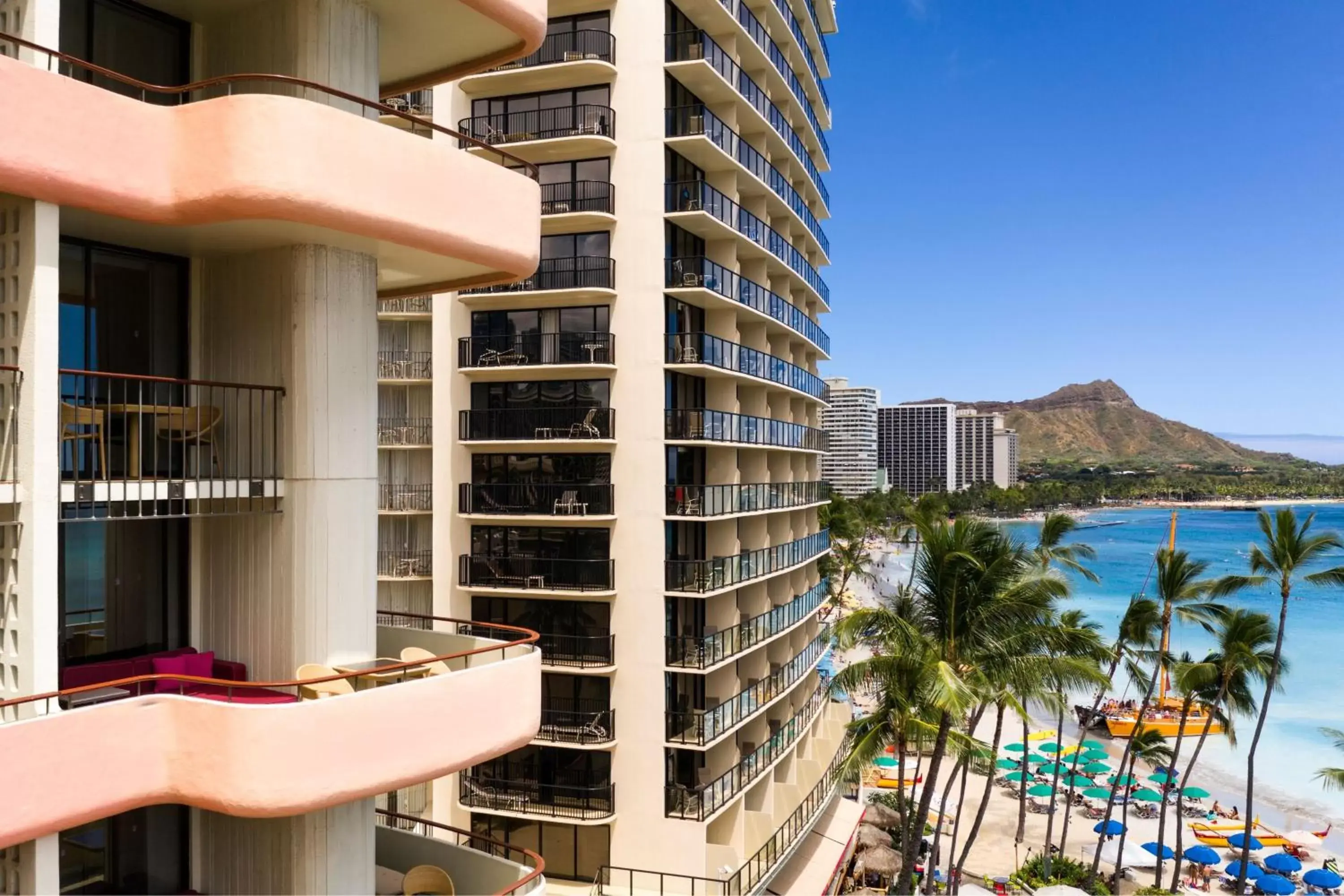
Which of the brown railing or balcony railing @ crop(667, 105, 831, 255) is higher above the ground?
balcony railing @ crop(667, 105, 831, 255)

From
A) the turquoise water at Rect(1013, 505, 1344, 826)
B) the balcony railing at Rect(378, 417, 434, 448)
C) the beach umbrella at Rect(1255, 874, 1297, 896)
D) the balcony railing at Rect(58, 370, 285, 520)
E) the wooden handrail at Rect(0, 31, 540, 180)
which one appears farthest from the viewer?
the turquoise water at Rect(1013, 505, 1344, 826)

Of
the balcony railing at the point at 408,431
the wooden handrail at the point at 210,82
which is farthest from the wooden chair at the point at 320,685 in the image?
the balcony railing at the point at 408,431

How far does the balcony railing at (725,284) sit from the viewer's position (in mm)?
26188

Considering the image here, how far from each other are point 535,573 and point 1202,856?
30.6 meters

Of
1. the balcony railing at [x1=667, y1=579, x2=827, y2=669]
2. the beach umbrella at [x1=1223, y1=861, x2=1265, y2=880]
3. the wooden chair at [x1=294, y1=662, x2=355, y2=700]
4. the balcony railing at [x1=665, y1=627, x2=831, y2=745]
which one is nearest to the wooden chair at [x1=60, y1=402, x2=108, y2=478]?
the wooden chair at [x1=294, y1=662, x2=355, y2=700]

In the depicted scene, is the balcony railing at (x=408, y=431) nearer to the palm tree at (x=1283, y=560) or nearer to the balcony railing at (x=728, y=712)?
the balcony railing at (x=728, y=712)

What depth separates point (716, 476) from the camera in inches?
1130

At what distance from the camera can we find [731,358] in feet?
91.4

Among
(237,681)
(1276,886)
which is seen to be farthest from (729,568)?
(1276,886)

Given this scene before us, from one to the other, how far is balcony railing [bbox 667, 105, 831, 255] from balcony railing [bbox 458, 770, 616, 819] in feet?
61.3

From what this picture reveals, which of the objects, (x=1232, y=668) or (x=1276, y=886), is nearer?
(x=1232, y=668)

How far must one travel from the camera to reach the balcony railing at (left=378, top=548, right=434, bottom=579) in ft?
97.0

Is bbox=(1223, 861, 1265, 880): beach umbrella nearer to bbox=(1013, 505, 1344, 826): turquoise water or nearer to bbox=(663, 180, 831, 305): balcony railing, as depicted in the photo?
bbox=(1013, 505, 1344, 826): turquoise water

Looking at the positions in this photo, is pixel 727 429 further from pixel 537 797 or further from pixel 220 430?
pixel 220 430
